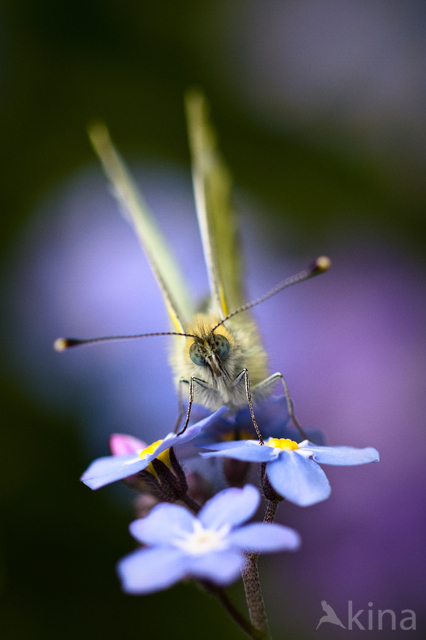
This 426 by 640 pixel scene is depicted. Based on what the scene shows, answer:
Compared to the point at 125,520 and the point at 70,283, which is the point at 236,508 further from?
the point at 70,283

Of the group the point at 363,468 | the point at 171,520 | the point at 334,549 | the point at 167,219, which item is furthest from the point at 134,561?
the point at 167,219

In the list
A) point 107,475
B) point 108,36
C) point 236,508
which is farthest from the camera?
point 108,36

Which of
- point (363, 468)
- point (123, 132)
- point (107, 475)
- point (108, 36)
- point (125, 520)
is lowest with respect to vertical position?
point (363, 468)

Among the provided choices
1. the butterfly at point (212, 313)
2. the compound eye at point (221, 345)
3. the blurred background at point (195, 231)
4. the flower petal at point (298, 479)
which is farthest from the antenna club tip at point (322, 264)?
the blurred background at point (195, 231)

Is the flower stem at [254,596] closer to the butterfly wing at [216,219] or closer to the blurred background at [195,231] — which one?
the butterfly wing at [216,219]

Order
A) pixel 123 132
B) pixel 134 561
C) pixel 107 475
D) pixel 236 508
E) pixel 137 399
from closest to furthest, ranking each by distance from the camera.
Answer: pixel 134 561
pixel 236 508
pixel 107 475
pixel 137 399
pixel 123 132

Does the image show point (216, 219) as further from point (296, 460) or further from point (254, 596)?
point (254, 596)

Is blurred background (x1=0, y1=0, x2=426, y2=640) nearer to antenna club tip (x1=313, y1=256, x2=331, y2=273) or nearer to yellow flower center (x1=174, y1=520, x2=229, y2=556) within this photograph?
antenna club tip (x1=313, y1=256, x2=331, y2=273)
